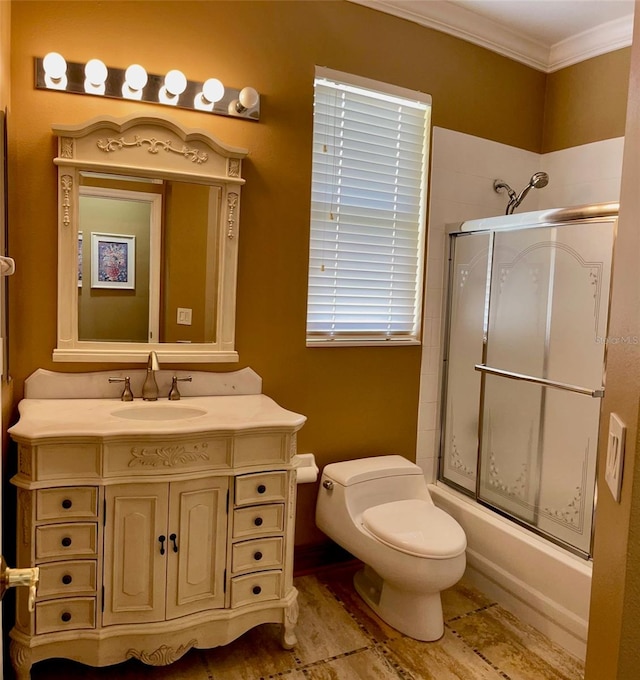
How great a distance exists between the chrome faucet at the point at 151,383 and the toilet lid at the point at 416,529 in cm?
102

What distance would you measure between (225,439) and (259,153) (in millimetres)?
1252

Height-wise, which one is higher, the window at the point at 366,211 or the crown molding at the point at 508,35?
the crown molding at the point at 508,35

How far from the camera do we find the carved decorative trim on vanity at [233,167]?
7.39 feet

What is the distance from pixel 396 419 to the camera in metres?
2.80

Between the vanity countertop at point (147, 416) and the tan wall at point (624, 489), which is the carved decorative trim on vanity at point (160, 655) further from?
the tan wall at point (624, 489)

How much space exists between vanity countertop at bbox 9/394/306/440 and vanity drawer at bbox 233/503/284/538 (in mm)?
304

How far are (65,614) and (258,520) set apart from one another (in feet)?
2.21

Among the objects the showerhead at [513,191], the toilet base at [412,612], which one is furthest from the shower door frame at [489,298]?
the toilet base at [412,612]

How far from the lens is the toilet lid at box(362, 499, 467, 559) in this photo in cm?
205

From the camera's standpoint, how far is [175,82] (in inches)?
83.0

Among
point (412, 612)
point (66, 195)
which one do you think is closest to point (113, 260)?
point (66, 195)

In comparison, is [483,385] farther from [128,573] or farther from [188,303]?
[128,573]

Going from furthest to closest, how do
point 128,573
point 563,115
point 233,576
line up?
point 563,115 < point 233,576 < point 128,573

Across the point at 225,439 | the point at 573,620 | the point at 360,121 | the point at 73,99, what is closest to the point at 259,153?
the point at 360,121
